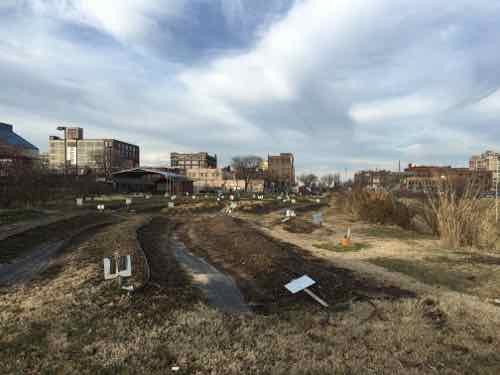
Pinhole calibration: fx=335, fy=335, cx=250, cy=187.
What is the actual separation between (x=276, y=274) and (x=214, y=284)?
1.55 m

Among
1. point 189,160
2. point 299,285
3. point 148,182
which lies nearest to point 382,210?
point 299,285

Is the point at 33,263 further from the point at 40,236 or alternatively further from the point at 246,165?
the point at 246,165

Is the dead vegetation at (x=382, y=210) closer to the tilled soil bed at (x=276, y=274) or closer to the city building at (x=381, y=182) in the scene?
the city building at (x=381, y=182)

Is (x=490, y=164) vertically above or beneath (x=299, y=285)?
above

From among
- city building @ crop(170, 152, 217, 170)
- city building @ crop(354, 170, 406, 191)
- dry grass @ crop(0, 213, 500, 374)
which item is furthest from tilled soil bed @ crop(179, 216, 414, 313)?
city building @ crop(170, 152, 217, 170)

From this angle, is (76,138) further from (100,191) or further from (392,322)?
(392,322)

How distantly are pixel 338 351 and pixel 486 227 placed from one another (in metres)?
11.6

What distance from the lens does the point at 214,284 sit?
25.9ft

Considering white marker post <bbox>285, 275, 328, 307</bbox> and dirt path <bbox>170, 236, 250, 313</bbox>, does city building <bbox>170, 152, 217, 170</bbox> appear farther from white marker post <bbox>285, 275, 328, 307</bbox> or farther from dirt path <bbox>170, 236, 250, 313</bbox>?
white marker post <bbox>285, 275, 328, 307</bbox>

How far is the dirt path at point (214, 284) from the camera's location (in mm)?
6499

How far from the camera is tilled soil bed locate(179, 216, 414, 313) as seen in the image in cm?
684

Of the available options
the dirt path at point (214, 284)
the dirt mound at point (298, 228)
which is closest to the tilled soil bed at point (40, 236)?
the dirt path at point (214, 284)

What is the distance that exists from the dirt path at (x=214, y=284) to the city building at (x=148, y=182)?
53759 mm

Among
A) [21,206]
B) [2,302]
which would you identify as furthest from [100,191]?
[2,302]
